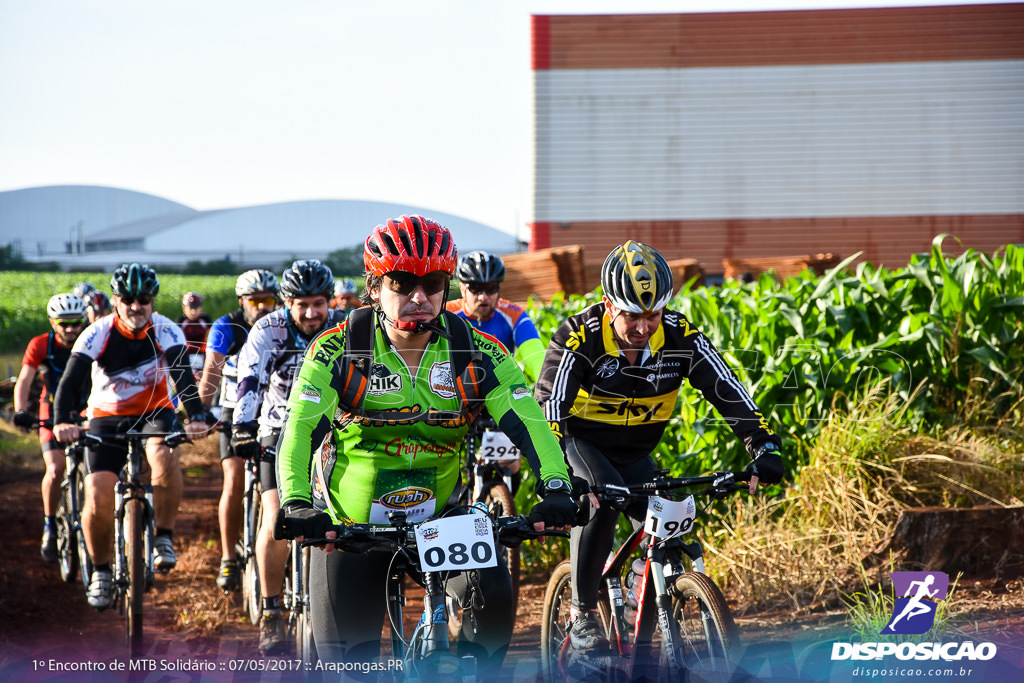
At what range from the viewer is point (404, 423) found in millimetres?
3693

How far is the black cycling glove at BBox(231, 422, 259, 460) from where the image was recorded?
5.94 metres

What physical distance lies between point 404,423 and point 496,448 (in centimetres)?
287

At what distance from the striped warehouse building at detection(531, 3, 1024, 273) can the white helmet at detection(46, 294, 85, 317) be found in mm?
16447

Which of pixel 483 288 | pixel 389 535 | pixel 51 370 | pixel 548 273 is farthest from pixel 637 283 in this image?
pixel 548 273

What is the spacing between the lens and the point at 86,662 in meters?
5.94

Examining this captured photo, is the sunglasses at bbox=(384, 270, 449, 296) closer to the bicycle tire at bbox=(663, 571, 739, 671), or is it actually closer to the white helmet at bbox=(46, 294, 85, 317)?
the bicycle tire at bbox=(663, 571, 739, 671)

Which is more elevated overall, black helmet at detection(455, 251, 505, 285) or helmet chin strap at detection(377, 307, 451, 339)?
black helmet at detection(455, 251, 505, 285)

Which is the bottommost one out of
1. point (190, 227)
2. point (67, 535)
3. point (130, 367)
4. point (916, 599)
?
point (67, 535)

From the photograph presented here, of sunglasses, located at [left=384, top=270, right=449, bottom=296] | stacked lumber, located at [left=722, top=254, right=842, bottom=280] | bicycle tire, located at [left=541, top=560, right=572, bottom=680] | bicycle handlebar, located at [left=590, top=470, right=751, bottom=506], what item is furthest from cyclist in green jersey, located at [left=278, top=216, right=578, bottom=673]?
stacked lumber, located at [left=722, top=254, right=842, bottom=280]

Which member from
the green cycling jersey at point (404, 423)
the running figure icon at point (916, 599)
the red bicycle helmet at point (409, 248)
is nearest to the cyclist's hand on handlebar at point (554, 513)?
the green cycling jersey at point (404, 423)

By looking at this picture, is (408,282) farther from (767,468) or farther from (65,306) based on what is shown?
(65,306)

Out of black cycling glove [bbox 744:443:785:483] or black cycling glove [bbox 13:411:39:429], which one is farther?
black cycling glove [bbox 13:411:39:429]

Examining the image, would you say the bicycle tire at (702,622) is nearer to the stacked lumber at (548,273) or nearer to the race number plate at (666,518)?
the race number plate at (666,518)

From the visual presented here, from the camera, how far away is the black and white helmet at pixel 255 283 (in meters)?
8.36
